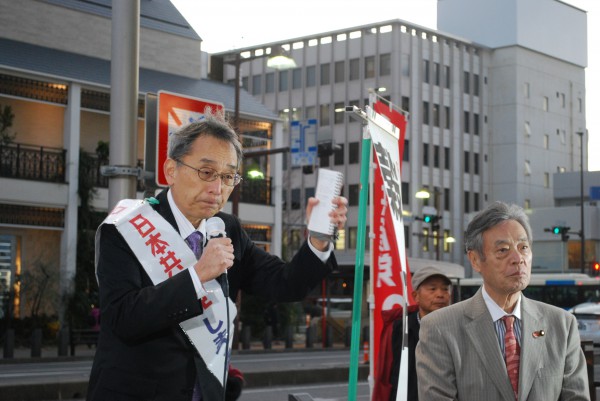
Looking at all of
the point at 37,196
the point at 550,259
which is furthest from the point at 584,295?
the point at 550,259

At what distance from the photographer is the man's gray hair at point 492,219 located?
14.0 ft

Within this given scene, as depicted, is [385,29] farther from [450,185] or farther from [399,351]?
[399,351]

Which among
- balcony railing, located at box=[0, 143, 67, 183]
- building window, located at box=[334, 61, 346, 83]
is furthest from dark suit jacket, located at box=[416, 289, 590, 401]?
building window, located at box=[334, 61, 346, 83]

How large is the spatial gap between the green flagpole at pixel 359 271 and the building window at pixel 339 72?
72.7 meters

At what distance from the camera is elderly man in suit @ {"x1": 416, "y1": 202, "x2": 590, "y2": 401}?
4004mm

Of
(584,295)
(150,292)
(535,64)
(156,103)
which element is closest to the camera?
(150,292)

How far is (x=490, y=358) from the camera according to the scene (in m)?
4.03

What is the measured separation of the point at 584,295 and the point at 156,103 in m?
35.3

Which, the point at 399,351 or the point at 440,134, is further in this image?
the point at 440,134

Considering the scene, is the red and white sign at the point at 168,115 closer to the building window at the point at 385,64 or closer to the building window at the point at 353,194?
the building window at the point at 353,194

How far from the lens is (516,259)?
4168mm

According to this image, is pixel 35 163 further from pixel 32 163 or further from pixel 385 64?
pixel 385 64

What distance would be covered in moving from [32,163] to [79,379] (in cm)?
1727

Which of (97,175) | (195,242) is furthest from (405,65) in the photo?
(195,242)
